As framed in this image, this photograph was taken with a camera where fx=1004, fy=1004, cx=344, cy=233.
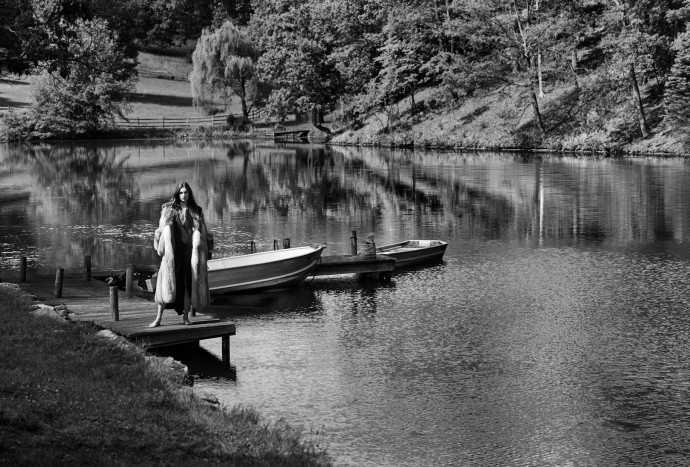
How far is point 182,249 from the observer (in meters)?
18.0

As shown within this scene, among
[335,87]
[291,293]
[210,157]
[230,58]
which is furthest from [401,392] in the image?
[230,58]

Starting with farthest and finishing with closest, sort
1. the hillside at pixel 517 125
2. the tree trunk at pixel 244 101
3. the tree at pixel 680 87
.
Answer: the tree trunk at pixel 244 101 → the hillside at pixel 517 125 → the tree at pixel 680 87

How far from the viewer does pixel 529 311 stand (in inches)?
935

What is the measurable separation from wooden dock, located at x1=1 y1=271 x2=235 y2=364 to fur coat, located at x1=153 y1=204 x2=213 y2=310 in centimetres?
70

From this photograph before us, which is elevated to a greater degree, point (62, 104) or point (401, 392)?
point (62, 104)

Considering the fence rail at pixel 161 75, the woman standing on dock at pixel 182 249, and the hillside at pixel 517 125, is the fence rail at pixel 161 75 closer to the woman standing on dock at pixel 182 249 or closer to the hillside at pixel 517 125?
the hillside at pixel 517 125

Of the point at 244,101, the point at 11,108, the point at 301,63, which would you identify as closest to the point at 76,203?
the point at 301,63

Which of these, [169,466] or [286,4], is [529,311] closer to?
[169,466]

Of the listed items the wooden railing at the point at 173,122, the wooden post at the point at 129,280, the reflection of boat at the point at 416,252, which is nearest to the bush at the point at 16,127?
the wooden railing at the point at 173,122

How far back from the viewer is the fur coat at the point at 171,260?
58.4 ft

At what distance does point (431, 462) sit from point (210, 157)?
64630 mm

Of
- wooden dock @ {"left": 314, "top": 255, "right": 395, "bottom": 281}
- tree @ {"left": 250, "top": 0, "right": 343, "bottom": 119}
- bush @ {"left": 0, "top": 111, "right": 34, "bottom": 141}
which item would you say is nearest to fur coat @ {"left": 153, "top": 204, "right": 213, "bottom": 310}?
wooden dock @ {"left": 314, "top": 255, "right": 395, "bottom": 281}

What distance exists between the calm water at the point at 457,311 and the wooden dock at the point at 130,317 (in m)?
0.70

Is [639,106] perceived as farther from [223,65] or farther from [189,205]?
[189,205]
